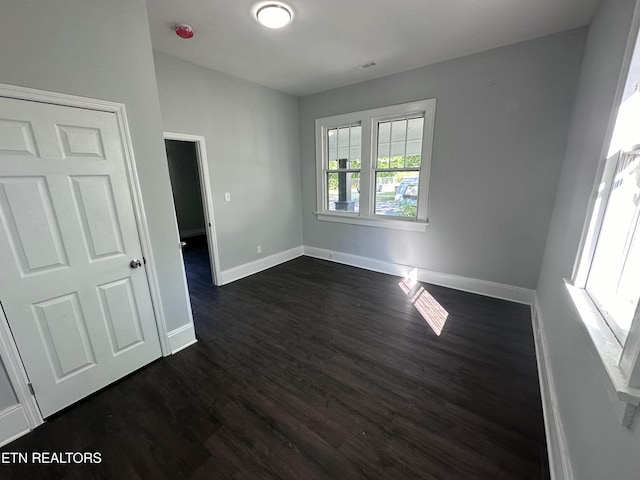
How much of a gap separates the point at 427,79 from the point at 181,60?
2.92 m

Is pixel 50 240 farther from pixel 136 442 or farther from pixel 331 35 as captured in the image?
pixel 331 35

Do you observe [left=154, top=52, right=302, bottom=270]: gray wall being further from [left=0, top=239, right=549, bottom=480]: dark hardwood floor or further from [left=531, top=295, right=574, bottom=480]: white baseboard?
[left=531, top=295, right=574, bottom=480]: white baseboard

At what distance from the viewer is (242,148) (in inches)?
146

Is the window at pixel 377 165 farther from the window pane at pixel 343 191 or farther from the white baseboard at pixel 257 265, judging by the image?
the white baseboard at pixel 257 265

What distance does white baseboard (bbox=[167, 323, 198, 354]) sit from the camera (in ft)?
7.54

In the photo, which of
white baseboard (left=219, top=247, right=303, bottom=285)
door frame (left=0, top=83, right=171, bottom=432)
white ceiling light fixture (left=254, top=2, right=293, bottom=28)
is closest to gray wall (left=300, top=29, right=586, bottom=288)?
white ceiling light fixture (left=254, top=2, right=293, bottom=28)

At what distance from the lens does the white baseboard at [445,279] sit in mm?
3082

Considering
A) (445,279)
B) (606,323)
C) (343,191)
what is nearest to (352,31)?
(343,191)

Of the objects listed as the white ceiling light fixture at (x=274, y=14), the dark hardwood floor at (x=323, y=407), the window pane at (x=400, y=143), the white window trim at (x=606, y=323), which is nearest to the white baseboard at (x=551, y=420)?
the dark hardwood floor at (x=323, y=407)

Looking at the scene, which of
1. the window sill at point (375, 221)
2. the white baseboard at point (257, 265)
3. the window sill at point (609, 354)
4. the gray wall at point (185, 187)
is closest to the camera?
the window sill at point (609, 354)

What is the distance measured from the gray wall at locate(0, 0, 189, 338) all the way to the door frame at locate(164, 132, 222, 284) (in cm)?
113

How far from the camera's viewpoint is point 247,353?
2.29 m

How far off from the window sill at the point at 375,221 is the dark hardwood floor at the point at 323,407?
1260mm

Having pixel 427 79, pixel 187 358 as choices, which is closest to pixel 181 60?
pixel 427 79
